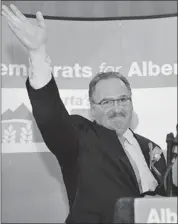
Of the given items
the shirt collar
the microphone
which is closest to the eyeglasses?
the shirt collar

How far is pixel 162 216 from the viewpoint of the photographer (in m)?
1.09

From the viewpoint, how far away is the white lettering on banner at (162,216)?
1087mm

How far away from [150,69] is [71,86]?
476mm

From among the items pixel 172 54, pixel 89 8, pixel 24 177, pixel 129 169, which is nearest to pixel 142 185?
pixel 129 169

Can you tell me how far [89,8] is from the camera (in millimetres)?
3035

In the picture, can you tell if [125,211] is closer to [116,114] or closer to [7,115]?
[116,114]

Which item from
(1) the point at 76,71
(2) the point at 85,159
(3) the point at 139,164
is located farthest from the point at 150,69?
(2) the point at 85,159

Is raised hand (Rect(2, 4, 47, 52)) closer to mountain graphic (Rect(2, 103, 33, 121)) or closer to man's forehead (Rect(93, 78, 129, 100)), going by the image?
man's forehead (Rect(93, 78, 129, 100))

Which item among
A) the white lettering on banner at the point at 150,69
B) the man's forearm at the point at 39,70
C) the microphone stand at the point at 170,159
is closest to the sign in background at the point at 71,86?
the white lettering on banner at the point at 150,69

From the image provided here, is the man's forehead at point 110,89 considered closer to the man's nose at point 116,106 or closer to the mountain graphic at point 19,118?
the man's nose at point 116,106

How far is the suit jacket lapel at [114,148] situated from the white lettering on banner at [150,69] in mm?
1267

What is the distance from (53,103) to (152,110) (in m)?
1.51

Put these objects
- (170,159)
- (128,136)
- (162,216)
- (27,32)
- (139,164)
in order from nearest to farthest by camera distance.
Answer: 1. (162,216)
2. (170,159)
3. (27,32)
4. (139,164)
5. (128,136)

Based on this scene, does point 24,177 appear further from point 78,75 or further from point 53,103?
point 53,103
